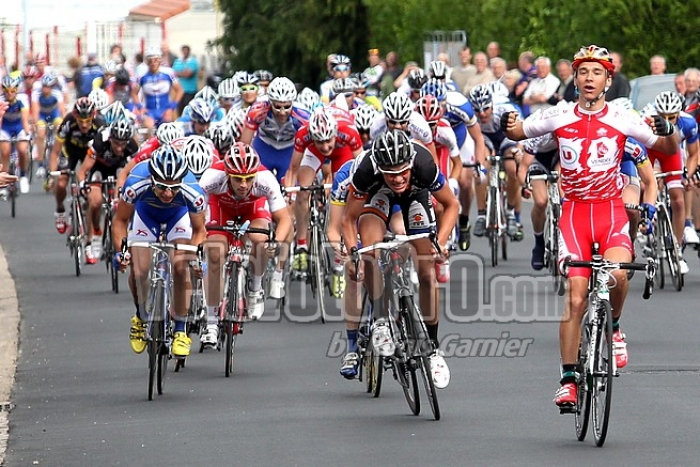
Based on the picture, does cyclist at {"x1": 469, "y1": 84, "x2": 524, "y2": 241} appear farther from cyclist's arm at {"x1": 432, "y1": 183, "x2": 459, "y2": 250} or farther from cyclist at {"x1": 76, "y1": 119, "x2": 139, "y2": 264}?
cyclist's arm at {"x1": 432, "y1": 183, "x2": 459, "y2": 250}

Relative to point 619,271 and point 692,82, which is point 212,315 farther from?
point 692,82

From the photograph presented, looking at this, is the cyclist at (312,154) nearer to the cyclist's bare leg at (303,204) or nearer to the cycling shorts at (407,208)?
the cyclist's bare leg at (303,204)

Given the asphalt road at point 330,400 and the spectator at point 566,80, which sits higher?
the spectator at point 566,80

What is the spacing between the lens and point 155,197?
13984 millimetres

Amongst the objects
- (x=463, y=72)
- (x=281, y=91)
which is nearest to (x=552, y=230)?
(x=281, y=91)

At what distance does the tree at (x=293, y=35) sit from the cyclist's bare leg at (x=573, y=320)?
3992cm

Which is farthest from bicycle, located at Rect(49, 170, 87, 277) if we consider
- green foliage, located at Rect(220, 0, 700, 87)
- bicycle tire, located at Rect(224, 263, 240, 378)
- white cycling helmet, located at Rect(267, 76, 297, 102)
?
green foliage, located at Rect(220, 0, 700, 87)

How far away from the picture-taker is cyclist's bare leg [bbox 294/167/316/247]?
1830 centimetres

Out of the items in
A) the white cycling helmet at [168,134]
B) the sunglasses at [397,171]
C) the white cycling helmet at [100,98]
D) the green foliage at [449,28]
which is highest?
the green foliage at [449,28]

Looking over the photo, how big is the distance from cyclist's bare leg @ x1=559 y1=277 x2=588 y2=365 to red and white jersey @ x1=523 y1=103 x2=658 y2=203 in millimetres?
538

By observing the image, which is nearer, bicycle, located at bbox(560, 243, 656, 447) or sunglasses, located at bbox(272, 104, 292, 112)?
A: bicycle, located at bbox(560, 243, 656, 447)

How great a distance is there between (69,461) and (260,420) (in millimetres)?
1471

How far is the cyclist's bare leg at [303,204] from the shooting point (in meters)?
18.3

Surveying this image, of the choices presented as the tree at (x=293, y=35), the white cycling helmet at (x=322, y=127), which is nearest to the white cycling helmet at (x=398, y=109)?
the white cycling helmet at (x=322, y=127)
